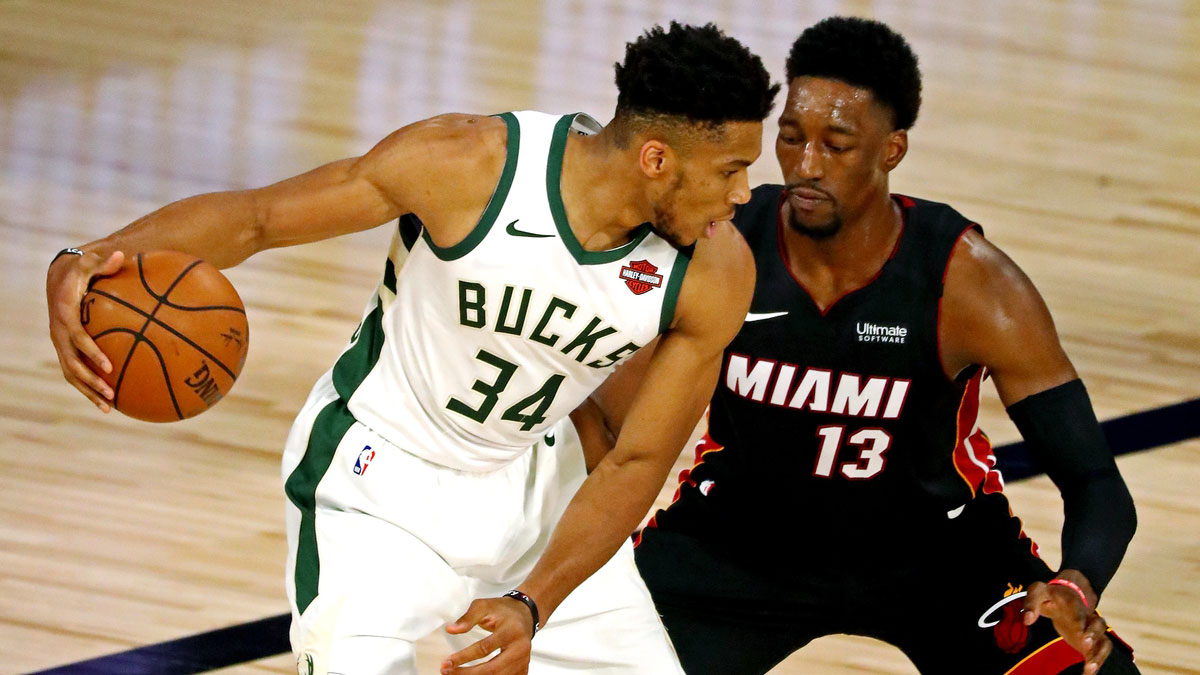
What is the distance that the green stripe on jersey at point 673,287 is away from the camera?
11.0 ft

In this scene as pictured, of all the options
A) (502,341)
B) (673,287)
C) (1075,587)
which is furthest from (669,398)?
(1075,587)

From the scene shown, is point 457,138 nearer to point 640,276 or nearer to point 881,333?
point 640,276

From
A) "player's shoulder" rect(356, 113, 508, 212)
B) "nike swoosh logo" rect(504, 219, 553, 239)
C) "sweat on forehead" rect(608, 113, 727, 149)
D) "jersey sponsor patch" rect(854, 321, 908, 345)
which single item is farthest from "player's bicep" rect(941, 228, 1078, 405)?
"player's shoulder" rect(356, 113, 508, 212)

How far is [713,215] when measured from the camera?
3.23 metres

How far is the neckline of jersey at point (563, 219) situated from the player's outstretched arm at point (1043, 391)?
3.13 ft

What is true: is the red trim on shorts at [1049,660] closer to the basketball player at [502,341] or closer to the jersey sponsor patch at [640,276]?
the basketball player at [502,341]

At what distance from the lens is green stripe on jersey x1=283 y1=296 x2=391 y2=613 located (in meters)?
3.36

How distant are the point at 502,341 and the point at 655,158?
0.53 meters

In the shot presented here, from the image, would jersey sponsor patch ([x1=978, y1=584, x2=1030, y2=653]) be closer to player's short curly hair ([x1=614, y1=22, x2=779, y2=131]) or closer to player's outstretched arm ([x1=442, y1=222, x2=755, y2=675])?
player's outstretched arm ([x1=442, y1=222, x2=755, y2=675])

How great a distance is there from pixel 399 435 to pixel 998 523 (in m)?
1.60

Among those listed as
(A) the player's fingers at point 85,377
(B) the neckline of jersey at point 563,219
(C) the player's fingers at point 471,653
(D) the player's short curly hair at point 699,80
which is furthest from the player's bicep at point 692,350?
(A) the player's fingers at point 85,377

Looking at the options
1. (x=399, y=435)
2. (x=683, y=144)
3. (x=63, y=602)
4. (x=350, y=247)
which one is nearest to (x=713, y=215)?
(x=683, y=144)

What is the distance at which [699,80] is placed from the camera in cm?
310

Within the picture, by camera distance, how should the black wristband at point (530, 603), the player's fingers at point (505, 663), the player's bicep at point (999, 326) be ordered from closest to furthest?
the player's fingers at point (505, 663)
the black wristband at point (530, 603)
the player's bicep at point (999, 326)
